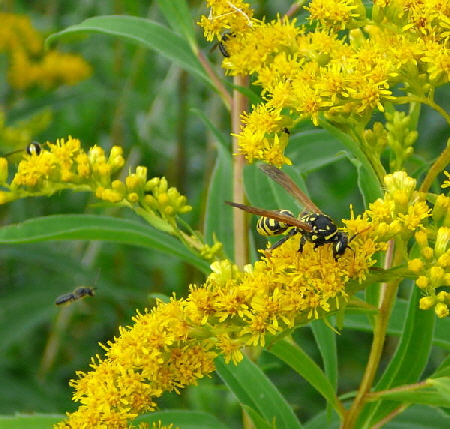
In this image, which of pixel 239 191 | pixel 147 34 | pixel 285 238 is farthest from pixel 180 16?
pixel 285 238

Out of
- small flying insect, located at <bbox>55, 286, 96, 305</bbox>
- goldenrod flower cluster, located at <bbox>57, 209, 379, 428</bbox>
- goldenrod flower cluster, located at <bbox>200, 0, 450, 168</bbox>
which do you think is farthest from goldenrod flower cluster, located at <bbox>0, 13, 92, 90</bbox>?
goldenrod flower cluster, located at <bbox>57, 209, 379, 428</bbox>

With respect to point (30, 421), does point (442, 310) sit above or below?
above

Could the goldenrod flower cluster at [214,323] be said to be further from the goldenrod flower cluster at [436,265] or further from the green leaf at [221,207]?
the green leaf at [221,207]

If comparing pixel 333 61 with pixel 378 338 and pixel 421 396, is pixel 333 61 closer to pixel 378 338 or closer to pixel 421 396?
pixel 378 338

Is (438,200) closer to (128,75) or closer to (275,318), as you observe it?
(275,318)

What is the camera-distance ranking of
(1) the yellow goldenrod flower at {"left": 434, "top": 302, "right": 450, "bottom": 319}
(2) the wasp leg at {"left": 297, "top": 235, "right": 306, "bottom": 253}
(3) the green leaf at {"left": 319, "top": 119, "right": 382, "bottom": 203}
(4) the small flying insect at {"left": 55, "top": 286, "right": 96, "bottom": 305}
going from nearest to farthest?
1. (1) the yellow goldenrod flower at {"left": 434, "top": 302, "right": 450, "bottom": 319}
2. (2) the wasp leg at {"left": 297, "top": 235, "right": 306, "bottom": 253}
3. (3) the green leaf at {"left": 319, "top": 119, "right": 382, "bottom": 203}
4. (4) the small flying insect at {"left": 55, "top": 286, "right": 96, "bottom": 305}

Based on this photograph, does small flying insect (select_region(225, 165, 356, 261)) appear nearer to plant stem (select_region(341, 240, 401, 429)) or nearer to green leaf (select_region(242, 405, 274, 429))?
plant stem (select_region(341, 240, 401, 429))

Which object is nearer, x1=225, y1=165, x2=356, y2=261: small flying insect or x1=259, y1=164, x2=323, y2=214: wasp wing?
x1=225, y1=165, x2=356, y2=261: small flying insect

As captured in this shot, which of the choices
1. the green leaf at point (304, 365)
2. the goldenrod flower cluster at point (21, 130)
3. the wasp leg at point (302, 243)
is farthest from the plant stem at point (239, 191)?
the goldenrod flower cluster at point (21, 130)
